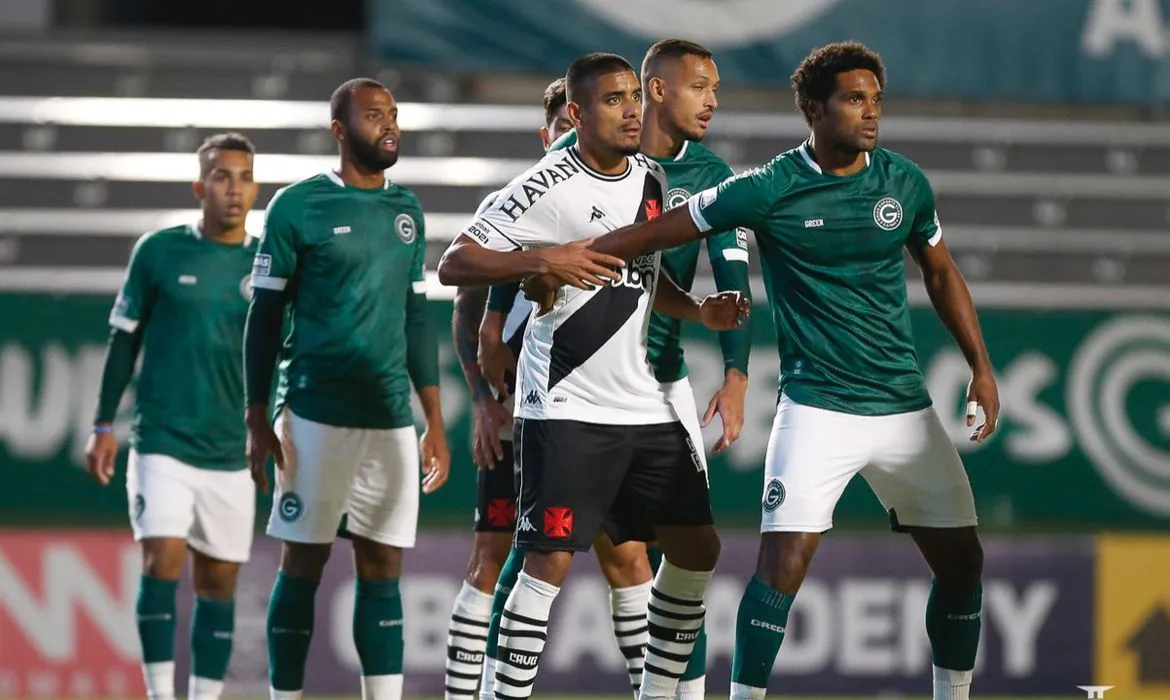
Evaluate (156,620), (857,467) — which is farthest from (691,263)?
(156,620)

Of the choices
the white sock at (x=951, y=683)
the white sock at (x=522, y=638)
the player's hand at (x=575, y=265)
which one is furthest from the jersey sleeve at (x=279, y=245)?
the white sock at (x=951, y=683)

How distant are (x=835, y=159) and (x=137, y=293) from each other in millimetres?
3188

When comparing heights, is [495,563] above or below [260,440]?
below

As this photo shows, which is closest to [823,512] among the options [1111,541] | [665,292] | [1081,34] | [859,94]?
[665,292]

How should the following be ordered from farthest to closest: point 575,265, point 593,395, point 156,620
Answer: point 156,620 < point 593,395 < point 575,265

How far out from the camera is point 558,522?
4.98 m

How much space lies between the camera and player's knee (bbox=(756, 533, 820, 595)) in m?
5.05

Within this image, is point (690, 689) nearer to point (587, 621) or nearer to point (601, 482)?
point (601, 482)

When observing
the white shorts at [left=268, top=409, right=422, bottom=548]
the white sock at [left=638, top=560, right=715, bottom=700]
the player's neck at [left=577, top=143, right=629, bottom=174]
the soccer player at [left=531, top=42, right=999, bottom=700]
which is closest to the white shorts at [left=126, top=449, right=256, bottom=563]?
the white shorts at [left=268, top=409, right=422, bottom=548]

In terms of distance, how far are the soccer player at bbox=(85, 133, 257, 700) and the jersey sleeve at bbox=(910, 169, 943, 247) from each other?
2973 millimetres

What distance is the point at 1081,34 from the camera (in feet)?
39.1

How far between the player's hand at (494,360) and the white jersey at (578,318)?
0.52 meters

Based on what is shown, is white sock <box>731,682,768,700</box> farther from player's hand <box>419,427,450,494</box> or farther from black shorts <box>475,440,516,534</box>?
player's hand <box>419,427,450,494</box>

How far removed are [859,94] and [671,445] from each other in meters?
1.17
